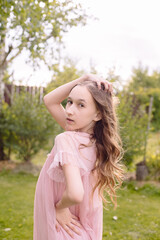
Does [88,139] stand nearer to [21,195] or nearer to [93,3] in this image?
[21,195]

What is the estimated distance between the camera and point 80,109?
4.93ft

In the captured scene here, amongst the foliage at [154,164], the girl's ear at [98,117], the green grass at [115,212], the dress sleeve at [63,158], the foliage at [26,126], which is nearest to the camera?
the dress sleeve at [63,158]

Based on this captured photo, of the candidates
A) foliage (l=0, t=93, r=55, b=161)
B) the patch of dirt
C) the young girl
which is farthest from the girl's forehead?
the patch of dirt

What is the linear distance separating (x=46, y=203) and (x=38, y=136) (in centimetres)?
623

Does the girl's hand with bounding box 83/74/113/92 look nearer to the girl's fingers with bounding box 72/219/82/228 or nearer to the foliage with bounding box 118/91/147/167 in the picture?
the girl's fingers with bounding box 72/219/82/228

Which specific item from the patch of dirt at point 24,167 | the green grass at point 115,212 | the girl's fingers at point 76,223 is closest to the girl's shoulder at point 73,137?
the girl's fingers at point 76,223

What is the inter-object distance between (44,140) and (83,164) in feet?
21.1

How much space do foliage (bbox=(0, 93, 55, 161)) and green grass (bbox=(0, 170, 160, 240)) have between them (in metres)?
1.08

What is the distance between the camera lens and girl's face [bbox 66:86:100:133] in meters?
1.50

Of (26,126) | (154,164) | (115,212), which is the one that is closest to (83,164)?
(115,212)

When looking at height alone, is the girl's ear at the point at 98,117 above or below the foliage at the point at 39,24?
below

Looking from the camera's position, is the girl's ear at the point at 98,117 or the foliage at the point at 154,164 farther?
the foliage at the point at 154,164

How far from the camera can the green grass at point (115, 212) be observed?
3936 millimetres

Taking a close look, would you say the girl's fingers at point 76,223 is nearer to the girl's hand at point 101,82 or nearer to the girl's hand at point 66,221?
the girl's hand at point 66,221
